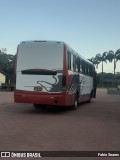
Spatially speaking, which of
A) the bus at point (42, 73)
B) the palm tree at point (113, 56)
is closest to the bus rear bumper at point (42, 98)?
the bus at point (42, 73)

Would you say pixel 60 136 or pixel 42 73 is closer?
pixel 60 136

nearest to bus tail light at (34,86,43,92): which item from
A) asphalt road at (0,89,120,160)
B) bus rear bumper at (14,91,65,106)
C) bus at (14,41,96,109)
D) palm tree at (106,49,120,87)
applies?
bus at (14,41,96,109)

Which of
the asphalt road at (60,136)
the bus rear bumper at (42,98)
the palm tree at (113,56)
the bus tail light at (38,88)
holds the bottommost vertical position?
the asphalt road at (60,136)

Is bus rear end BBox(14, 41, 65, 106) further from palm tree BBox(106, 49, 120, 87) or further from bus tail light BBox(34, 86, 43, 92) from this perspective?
palm tree BBox(106, 49, 120, 87)

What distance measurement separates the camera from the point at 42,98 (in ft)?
56.1

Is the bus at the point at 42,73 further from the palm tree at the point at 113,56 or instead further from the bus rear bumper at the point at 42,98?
the palm tree at the point at 113,56

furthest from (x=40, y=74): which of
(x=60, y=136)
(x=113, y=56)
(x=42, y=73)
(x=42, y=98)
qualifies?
(x=113, y=56)

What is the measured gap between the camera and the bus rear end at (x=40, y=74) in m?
17.2

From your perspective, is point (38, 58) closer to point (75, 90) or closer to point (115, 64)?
point (75, 90)

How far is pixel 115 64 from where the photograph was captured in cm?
11588

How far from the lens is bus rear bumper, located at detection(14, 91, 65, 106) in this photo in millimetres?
17078

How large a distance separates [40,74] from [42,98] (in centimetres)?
115

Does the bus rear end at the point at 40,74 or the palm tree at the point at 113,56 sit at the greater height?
the palm tree at the point at 113,56

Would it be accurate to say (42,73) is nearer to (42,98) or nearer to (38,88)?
(38,88)
